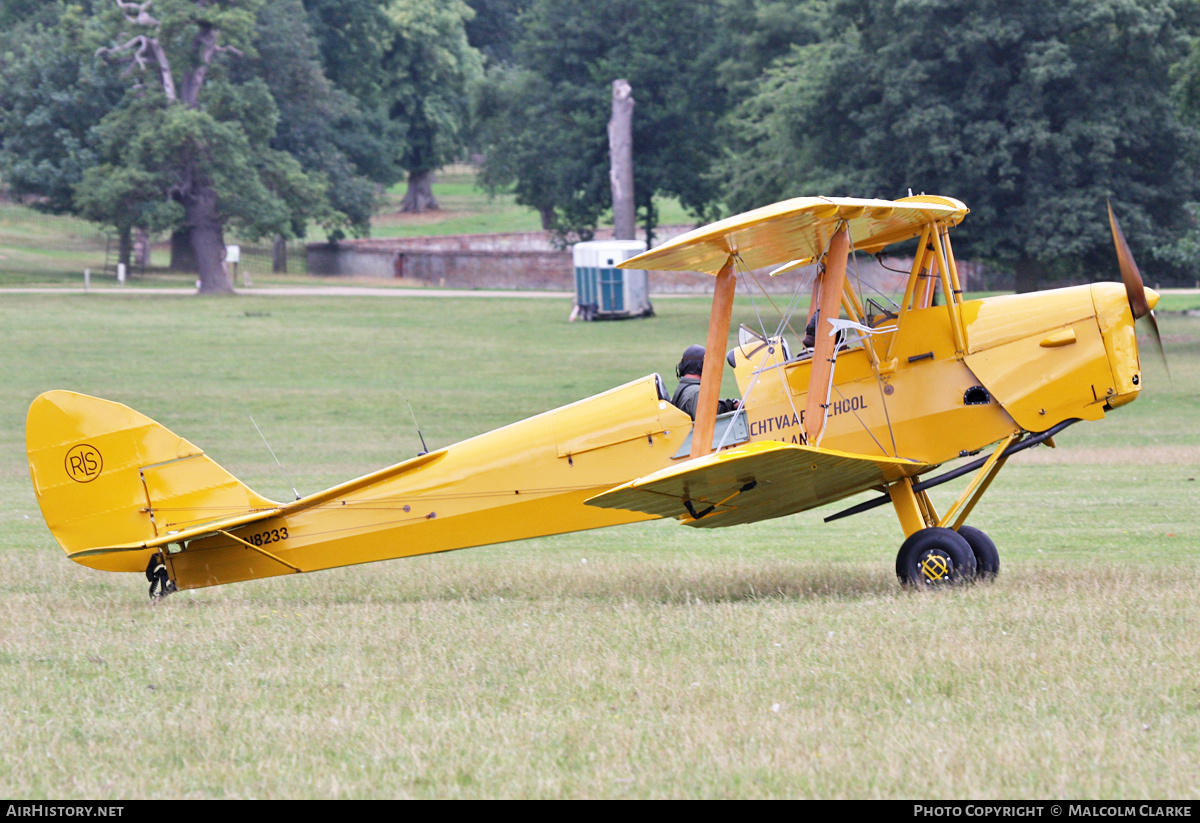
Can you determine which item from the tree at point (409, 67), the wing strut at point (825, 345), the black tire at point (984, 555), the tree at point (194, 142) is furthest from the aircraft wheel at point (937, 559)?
the tree at point (409, 67)

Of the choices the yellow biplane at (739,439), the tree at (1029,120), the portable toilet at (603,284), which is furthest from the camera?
the portable toilet at (603,284)

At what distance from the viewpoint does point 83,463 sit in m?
9.54

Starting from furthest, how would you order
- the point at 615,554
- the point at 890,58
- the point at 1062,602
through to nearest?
the point at 890,58, the point at 615,554, the point at 1062,602

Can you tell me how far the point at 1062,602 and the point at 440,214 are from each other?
287 ft

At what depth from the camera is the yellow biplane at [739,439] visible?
8.96 m

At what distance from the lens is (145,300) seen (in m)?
49.1

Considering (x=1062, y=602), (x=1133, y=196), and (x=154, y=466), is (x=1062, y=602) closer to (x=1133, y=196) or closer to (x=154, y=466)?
(x=154, y=466)

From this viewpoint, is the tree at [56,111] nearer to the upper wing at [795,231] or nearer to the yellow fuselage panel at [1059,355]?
the upper wing at [795,231]

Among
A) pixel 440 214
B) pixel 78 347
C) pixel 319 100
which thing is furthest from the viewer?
pixel 440 214

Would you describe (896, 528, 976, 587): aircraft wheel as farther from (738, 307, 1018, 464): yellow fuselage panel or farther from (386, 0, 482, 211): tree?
(386, 0, 482, 211): tree

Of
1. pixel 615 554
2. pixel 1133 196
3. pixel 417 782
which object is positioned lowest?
pixel 615 554

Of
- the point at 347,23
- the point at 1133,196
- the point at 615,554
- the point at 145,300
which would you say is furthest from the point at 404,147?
the point at 615,554

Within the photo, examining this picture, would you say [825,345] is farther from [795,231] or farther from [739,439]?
[739,439]

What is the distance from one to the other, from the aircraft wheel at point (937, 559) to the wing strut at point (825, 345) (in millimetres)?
1143
